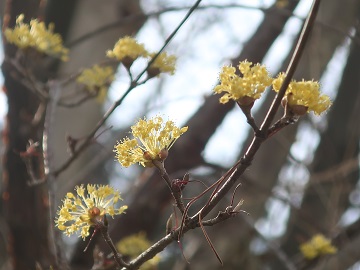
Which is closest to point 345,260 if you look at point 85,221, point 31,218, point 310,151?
point 310,151

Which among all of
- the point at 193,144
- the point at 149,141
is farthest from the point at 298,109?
the point at 193,144

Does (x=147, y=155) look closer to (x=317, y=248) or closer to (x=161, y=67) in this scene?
(x=161, y=67)

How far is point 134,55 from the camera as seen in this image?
1413 millimetres

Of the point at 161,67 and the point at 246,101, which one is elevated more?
the point at 161,67

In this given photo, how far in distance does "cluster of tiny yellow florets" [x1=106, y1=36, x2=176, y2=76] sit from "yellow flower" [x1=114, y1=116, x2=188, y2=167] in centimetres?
47

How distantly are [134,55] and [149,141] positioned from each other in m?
0.49

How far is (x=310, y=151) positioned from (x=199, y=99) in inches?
56.3

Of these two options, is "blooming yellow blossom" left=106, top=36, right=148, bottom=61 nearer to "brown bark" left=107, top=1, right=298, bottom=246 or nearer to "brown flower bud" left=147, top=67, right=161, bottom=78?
"brown flower bud" left=147, top=67, right=161, bottom=78

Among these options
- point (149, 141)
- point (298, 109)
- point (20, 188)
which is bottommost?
point (298, 109)

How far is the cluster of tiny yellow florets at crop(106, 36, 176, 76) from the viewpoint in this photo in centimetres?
141

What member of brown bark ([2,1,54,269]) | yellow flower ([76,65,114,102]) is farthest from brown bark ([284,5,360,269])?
yellow flower ([76,65,114,102])

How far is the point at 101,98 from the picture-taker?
1.79 meters

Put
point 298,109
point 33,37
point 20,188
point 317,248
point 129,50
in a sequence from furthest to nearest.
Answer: point 20,188 < point 317,248 < point 33,37 < point 129,50 < point 298,109

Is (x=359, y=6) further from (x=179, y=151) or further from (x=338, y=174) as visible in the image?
(x=179, y=151)
